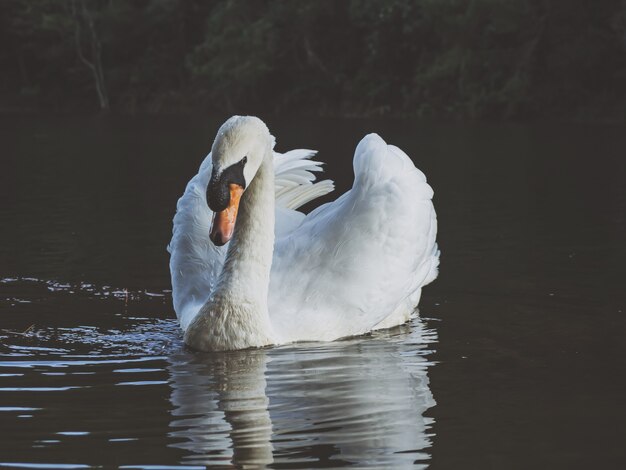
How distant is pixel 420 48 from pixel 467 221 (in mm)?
36430

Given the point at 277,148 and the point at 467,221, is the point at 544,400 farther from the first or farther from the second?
the point at 277,148

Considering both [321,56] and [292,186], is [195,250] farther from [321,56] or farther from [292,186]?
[321,56]

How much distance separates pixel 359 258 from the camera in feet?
25.2

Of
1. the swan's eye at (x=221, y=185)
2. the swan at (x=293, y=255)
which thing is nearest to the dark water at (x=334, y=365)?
the swan at (x=293, y=255)

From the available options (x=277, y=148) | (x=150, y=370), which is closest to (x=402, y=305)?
(x=150, y=370)

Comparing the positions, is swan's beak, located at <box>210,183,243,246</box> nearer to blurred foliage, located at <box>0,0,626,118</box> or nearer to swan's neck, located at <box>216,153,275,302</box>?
swan's neck, located at <box>216,153,275,302</box>

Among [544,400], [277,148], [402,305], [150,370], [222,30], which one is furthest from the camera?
[222,30]

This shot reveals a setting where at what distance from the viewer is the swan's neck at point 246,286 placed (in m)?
7.25

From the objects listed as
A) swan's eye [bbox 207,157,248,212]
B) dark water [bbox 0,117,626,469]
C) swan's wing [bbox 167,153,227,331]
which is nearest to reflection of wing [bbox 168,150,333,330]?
swan's wing [bbox 167,153,227,331]

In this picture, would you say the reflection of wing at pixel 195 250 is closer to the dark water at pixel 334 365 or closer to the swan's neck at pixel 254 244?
the dark water at pixel 334 365

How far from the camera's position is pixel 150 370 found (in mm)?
6902

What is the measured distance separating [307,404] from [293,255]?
79.1 inches

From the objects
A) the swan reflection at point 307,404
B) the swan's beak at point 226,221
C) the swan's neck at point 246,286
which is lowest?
the swan reflection at point 307,404

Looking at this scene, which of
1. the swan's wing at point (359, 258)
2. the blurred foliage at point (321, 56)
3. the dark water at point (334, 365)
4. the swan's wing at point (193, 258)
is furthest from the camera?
the blurred foliage at point (321, 56)
